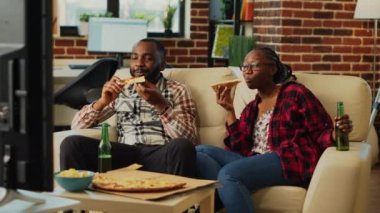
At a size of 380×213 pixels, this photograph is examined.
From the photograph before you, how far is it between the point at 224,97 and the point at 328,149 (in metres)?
0.63

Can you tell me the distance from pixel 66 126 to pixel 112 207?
3366 millimetres

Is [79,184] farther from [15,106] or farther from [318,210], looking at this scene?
[15,106]

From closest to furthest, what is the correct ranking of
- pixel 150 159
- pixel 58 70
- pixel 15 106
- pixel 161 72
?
pixel 15 106, pixel 150 159, pixel 161 72, pixel 58 70

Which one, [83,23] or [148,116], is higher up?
[83,23]

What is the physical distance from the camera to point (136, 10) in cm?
712

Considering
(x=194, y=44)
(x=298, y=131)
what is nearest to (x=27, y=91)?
(x=298, y=131)

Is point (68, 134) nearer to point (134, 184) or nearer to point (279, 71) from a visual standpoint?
point (134, 184)

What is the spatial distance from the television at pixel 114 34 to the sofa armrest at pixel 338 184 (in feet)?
10.8

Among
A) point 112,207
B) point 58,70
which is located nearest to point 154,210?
point 112,207

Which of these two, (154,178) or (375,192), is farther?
(375,192)

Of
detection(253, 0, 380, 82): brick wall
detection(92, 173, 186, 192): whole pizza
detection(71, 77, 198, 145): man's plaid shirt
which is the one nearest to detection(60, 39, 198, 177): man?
detection(71, 77, 198, 145): man's plaid shirt

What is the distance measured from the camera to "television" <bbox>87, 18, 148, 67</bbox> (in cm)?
617

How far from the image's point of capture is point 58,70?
18.7 ft

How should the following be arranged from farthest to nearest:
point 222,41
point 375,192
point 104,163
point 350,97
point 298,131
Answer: point 222,41 < point 375,192 < point 350,97 < point 298,131 < point 104,163
